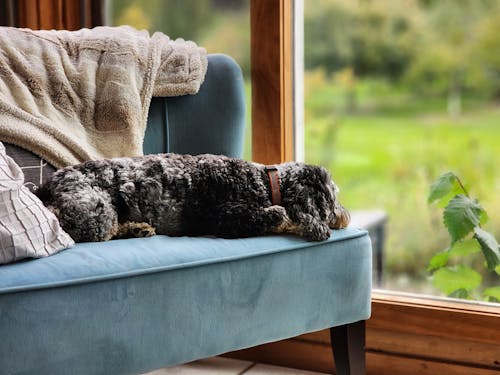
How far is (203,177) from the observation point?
1661 millimetres

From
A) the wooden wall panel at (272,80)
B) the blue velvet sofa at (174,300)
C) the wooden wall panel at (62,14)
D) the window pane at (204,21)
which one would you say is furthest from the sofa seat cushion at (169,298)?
A: the wooden wall panel at (62,14)

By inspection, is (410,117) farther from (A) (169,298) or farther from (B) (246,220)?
(A) (169,298)

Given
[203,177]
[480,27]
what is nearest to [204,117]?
[203,177]

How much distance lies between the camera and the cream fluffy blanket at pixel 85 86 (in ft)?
6.04

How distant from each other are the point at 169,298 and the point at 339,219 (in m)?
0.50

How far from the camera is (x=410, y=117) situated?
7.22ft

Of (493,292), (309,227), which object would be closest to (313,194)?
(309,227)

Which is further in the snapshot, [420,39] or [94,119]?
[420,39]

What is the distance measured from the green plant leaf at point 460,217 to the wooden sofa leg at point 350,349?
44 cm

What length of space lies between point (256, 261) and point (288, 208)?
179 millimetres

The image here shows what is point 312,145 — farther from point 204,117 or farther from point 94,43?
point 94,43

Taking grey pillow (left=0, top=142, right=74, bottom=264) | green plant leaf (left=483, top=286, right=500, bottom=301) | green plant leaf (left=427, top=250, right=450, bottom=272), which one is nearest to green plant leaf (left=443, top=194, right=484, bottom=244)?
green plant leaf (left=427, top=250, right=450, bottom=272)

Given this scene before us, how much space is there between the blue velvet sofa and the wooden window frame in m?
0.39

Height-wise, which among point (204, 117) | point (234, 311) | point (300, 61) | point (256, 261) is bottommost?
point (234, 311)
